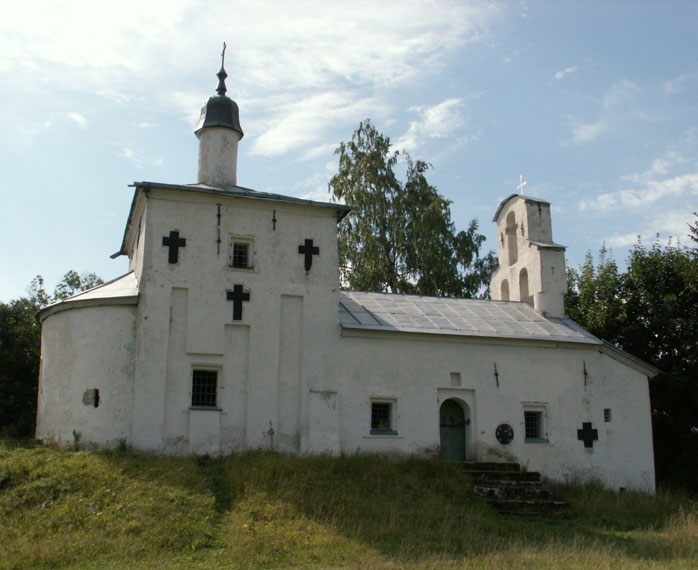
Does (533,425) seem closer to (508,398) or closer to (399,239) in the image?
(508,398)

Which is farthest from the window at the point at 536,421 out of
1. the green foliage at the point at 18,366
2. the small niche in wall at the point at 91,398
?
the green foliage at the point at 18,366

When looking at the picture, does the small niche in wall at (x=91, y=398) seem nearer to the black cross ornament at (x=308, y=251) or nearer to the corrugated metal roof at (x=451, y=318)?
the black cross ornament at (x=308, y=251)

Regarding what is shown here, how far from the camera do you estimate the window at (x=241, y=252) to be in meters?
17.5

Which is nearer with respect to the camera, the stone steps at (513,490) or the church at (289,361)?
the stone steps at (513,490)

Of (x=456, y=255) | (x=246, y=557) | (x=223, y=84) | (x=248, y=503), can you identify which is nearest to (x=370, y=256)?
(x=456, y=255)

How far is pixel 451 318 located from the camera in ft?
64.5

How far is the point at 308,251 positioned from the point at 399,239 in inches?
559

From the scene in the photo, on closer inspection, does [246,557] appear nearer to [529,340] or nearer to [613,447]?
[529,340]

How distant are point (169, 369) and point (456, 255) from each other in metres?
18.5

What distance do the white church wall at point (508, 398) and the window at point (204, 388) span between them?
3045mm

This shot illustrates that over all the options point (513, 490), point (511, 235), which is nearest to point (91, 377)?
point (513, 490)

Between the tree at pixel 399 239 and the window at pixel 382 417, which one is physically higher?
the tree at pixel 399 239

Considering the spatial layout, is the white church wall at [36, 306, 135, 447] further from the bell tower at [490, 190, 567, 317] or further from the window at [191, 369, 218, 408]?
the bell tower at [490, 190, 567, 317]

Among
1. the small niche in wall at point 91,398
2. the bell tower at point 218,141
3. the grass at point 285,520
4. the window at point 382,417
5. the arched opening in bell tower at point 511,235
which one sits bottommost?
the grass at point 285,520
